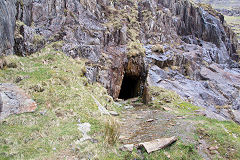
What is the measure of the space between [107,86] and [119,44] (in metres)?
6.93

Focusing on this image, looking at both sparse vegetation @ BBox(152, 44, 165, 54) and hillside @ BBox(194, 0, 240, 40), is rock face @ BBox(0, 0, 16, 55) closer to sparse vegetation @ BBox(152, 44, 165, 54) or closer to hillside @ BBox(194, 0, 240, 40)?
sparse vegetation @ BBox(152, 44, 165, 54)

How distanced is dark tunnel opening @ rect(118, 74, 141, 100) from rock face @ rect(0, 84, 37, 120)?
46.6 feet

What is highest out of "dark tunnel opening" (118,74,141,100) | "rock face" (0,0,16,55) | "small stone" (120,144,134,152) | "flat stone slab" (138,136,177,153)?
"rock face" (0,0,16,55)

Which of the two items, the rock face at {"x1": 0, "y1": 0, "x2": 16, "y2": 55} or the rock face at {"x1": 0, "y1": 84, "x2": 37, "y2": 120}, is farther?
the rock face at {"x1": 0, "y1": 0, "x2": 16, "y2": 55}

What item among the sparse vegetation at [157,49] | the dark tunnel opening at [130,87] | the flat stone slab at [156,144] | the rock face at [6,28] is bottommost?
the dark tunnel opening at [130,87]

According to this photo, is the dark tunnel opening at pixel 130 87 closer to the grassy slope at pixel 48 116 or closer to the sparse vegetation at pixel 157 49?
the sparse vegetation at pixel 157 49

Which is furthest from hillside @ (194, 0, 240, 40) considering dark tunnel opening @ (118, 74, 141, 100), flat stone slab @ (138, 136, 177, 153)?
flat stone slab @ (138, 136, 177, 153)

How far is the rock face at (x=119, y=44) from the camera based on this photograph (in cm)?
1634

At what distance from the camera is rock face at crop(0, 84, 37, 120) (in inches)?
298

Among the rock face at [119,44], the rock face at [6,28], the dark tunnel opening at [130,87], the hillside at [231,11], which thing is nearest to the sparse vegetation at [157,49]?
the rock face at [119,44]

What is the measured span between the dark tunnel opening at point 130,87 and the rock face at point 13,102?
1422 cm

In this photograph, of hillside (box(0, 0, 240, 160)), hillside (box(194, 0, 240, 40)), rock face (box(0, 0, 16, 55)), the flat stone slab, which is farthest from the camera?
hillside (box(194, 0, 240, 40))

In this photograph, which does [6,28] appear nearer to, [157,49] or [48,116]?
[48,116]

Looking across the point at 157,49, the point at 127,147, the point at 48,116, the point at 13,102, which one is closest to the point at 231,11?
the point at 157,49
